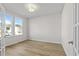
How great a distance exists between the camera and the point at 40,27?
753 centimetres

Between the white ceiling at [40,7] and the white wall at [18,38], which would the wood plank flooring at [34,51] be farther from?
the white ceiling at [40,7]

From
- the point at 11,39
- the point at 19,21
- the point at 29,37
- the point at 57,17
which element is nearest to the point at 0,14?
the point at 11,39

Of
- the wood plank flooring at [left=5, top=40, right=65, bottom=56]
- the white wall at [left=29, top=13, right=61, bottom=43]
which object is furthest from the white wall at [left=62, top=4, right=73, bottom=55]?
the white wall at [left=29, top=13, right=61, bottom=43]

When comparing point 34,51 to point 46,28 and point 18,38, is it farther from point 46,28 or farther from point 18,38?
point 46,28

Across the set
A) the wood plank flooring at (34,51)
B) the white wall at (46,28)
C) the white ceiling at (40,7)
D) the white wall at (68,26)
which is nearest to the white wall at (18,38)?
the white wall at (46,28)

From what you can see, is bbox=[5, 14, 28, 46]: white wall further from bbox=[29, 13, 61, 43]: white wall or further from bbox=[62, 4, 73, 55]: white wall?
bbox=[62, 4, 73, 55]: white wall

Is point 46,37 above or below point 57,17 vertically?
below

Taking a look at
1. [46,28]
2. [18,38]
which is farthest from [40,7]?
[18,38]

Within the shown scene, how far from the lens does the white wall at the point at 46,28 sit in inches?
263

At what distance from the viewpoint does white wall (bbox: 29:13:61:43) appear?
6690mm

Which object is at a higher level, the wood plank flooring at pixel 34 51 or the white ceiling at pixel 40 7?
the white ceiling at pixel 40 7

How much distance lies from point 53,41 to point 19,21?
2982 millimetres

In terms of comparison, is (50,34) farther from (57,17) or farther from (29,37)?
(29,37)

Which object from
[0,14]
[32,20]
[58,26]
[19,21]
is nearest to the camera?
[0,14]
